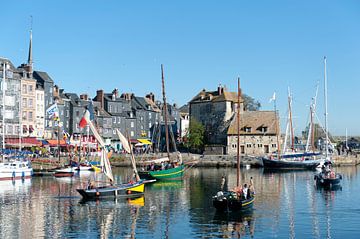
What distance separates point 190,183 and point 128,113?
62.0 metres

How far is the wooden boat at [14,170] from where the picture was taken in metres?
69.2

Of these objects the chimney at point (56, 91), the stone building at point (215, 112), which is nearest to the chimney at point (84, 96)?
the chimney at point (56, 91)

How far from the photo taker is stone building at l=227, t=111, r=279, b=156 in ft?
353

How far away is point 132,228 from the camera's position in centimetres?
3428

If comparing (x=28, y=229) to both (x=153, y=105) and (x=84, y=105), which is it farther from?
(x=153, y=105)

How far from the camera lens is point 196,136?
11531 centimetres

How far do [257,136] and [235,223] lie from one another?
73.4m

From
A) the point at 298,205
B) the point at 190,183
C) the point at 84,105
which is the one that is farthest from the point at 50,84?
the point at 298,205

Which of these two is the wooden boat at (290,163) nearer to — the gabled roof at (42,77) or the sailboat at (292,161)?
the sailboat at (292,161)

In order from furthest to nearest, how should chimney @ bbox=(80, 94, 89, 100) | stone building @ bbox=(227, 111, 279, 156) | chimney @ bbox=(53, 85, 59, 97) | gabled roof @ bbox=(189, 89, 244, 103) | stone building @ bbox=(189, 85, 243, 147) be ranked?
chimney @ bbox=(80, 94, 89, 100)
gabled roof @ bbox=(189, 89, 244, 103)
stone building @ bbox=(189, 85, 243, 147)
chimney @ bbox=(53, 85, 59, 97)
stone building @ bbox=(227, 111, 279, 156)

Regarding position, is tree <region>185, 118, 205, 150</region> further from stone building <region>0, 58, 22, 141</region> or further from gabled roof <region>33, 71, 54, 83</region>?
stone building <region>0, 58, 22, 141</region>

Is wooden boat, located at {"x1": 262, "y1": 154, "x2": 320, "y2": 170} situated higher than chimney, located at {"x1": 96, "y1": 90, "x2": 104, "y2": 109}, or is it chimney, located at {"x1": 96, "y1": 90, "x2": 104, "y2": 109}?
chimney, located at {"x1": 96, "y1": 90, "x2": 104, "y2": 109}

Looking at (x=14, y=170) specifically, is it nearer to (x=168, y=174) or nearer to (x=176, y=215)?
(x=168, y=174)

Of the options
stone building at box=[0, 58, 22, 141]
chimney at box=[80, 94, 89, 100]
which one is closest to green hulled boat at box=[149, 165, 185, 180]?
stone building at box=[0, 58, 22, 141]
